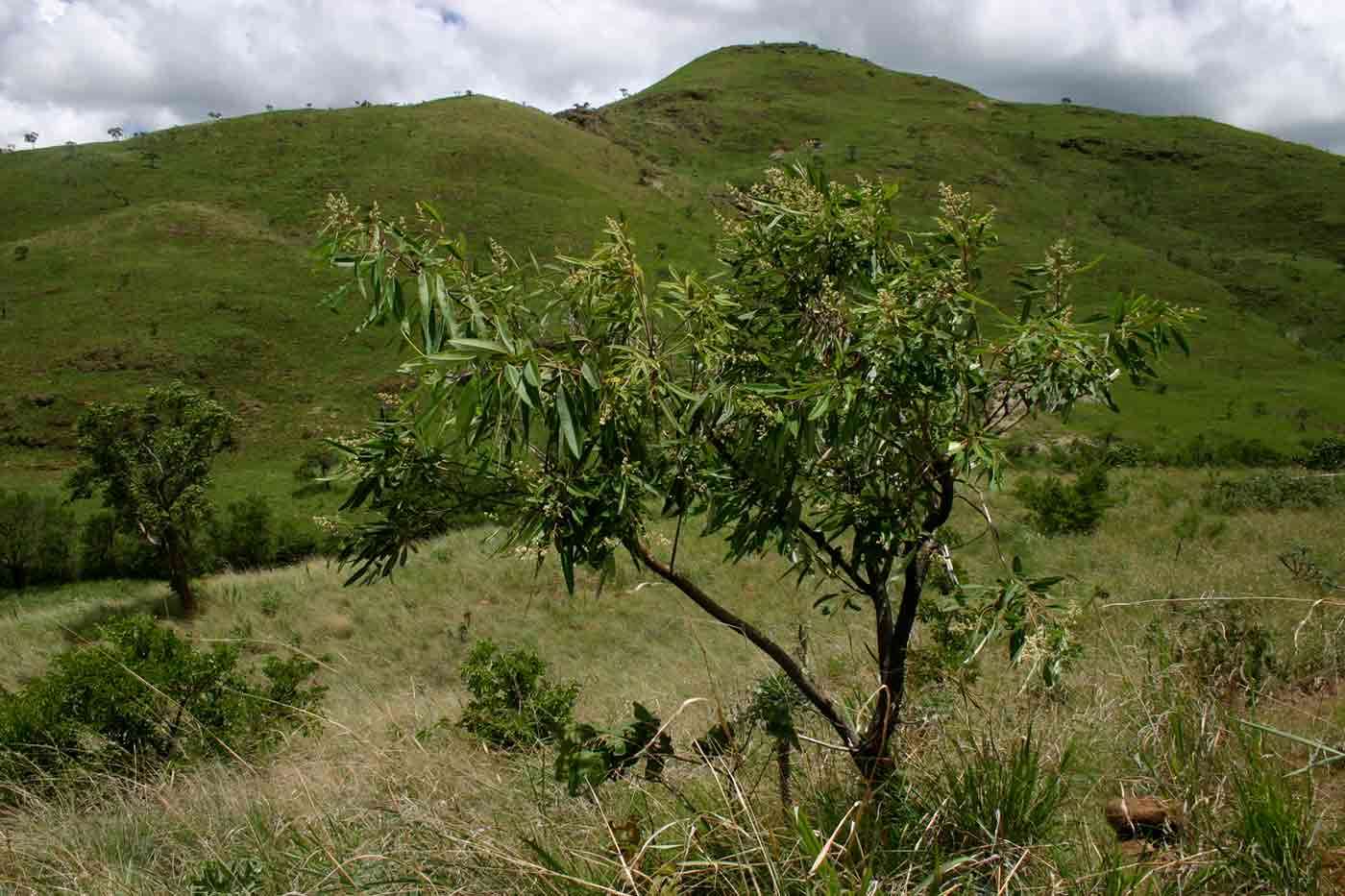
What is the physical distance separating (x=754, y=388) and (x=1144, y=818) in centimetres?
213

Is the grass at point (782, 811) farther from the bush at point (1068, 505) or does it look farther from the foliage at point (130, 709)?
the bush at point (1068, 505)

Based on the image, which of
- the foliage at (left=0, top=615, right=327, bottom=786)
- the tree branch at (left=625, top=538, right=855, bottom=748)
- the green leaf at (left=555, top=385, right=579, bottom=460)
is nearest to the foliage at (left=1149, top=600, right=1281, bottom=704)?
the tree branch at (left=625, top=538, right=855, bottom=748)

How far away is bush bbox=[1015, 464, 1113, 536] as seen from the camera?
57.1 ft

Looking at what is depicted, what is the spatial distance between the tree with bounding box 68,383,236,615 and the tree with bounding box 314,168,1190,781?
1860cm

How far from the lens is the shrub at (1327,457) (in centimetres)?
2791

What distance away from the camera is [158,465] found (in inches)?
721

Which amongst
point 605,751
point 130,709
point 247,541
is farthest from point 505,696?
point 247,541

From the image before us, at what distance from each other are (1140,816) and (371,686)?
11602mm

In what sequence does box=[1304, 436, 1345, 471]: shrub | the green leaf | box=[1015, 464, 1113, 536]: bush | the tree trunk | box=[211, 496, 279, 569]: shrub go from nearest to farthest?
the green leaf, box=[1015, 464, 1113, 536]: bush, the tree trunk, box=[211, 496, 279, 569]: shrub, box=[1304, 436, 1345, 471]: shrub

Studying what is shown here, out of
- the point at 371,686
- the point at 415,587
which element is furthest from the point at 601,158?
the point at 371,686

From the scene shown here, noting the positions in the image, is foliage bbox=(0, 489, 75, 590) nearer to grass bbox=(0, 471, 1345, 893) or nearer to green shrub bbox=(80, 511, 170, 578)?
green shrub bbox=(80, 511, 170, 578)

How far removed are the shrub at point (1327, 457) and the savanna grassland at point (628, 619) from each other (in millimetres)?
1189

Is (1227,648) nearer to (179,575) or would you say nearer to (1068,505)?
(1068,505)

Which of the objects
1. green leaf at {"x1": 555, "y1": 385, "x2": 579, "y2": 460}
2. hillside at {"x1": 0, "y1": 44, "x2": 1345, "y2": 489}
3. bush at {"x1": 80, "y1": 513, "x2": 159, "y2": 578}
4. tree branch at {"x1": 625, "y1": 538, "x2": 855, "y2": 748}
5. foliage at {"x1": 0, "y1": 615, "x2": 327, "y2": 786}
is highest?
hillside at {"x1": 0, "y1": 44, "x2": 1345, "y2": 489}
